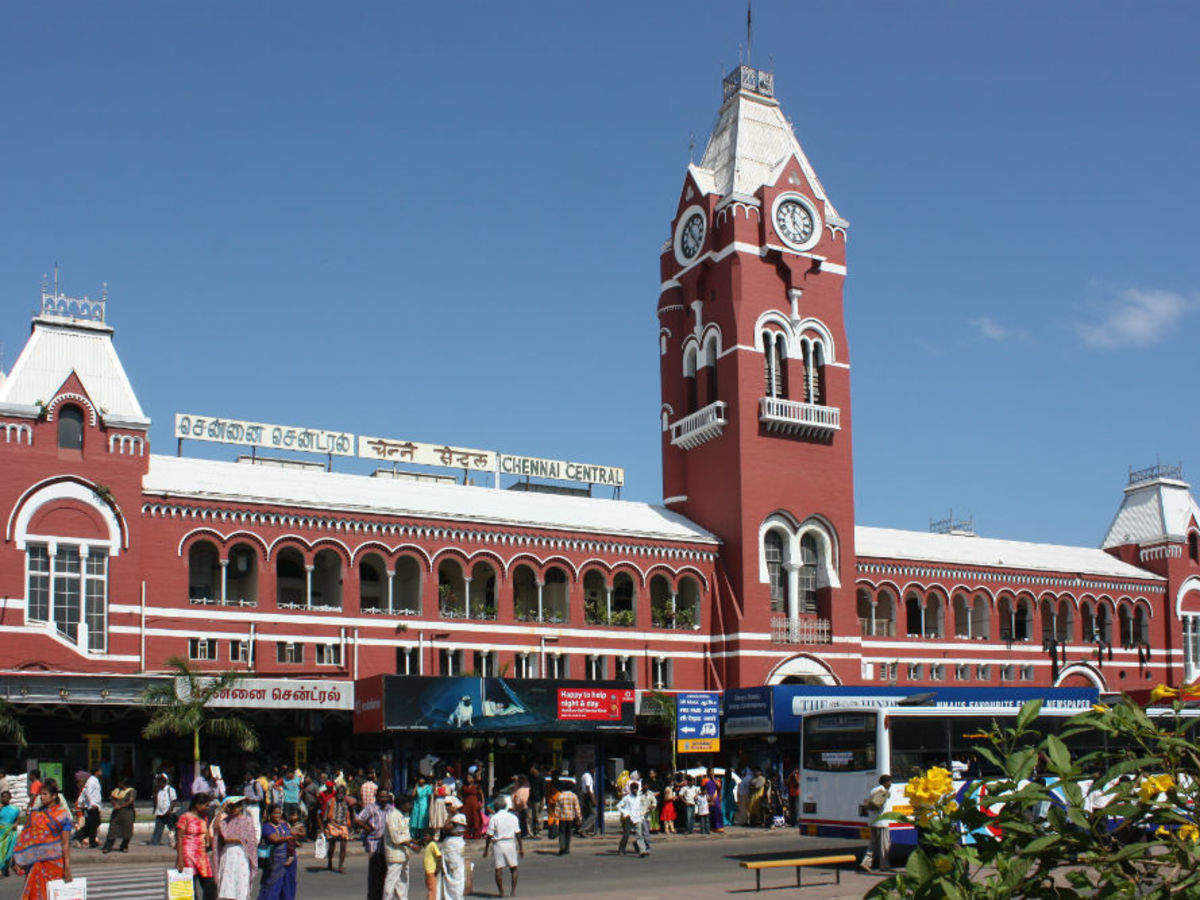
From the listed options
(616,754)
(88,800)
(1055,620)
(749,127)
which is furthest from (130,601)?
(1055,620)

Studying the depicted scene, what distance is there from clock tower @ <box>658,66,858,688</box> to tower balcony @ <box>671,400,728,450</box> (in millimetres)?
84

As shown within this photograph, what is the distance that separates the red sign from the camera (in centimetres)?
3875

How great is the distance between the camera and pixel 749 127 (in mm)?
56594

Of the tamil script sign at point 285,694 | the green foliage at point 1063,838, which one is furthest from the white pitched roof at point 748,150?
the green foliage at point 1063,838

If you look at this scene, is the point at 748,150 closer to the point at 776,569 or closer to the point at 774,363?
the point at 774,363

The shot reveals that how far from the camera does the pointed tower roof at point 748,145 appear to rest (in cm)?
5488

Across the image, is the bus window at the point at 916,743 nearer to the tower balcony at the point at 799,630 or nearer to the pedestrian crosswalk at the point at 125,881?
the pedestrian crosswalk at the point at 125,881

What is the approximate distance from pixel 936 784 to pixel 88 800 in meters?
27.9

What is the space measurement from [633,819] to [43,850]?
16.9 m

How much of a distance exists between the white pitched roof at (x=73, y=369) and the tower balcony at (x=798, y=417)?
23352 mm

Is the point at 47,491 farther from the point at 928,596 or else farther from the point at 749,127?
the point at 928,596

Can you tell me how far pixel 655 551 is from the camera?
51.1 meters

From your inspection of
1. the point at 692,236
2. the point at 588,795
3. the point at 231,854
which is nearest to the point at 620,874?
the point at 231,854

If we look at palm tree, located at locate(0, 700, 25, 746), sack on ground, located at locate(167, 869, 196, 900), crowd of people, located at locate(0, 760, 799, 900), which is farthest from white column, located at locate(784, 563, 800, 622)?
sack on ground, located at locate(167, 869, 196, 900)
